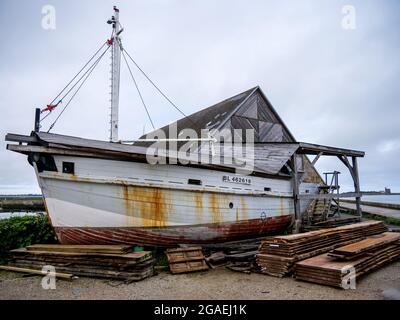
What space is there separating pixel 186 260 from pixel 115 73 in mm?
6773

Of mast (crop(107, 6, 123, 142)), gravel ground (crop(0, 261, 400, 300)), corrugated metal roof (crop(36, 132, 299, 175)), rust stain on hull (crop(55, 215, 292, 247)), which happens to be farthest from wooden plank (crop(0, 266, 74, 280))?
mast (crop(107, 6, 123, 142))

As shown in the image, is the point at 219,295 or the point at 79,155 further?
the point at 79,155

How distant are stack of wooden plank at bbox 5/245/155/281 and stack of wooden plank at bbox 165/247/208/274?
61 cm

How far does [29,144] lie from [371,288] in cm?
902

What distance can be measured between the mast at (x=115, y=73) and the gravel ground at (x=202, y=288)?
4.70 meters

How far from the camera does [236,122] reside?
15.5 metres

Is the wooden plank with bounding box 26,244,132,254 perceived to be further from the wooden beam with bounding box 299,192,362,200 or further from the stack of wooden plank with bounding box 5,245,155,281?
the wooden beam with bounding box 299,192,362,200

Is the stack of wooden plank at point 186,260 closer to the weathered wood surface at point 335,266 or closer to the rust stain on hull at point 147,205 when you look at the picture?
the rust stain on hull at point 147,205

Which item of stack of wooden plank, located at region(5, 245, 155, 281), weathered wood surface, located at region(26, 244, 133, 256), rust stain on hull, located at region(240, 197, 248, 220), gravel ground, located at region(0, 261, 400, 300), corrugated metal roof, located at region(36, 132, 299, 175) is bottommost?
gravel ground, located at region(0, 261, 400, 300)

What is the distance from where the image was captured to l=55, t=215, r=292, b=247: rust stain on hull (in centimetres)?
761

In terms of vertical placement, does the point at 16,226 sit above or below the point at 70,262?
above

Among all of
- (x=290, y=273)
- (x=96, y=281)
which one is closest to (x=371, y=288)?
(x=290, y=273)

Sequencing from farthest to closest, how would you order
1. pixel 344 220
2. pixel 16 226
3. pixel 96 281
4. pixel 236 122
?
pixel 236 122 → pixel 344 220 → pixel 16 226 → pixel 96 281
